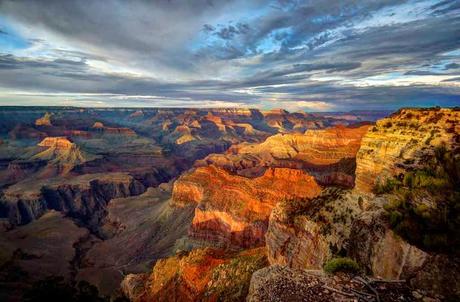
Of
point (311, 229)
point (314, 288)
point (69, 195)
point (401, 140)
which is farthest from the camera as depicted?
point (69, 195)

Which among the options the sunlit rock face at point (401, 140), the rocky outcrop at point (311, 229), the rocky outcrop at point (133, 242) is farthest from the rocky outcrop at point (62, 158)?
the rocky outcrop at point (311, 229)

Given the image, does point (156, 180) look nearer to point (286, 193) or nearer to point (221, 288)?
point (286, 193)

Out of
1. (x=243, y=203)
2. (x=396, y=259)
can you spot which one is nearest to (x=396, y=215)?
(x=396, y=259)

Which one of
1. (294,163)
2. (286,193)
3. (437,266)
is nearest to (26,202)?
(294,163)

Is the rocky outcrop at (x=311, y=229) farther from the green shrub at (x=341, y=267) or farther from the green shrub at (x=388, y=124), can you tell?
the green shrub at (x=388, y=124)

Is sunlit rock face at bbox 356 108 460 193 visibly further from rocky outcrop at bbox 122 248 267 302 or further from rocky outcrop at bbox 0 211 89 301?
rocky outcrop at bbox 0 211 89 301

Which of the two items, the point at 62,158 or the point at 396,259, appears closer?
the point at 396,259

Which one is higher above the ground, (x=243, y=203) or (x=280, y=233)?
(x=280, y=233)

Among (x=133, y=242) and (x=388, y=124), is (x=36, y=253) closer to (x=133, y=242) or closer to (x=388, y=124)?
(x=133, y=242)
